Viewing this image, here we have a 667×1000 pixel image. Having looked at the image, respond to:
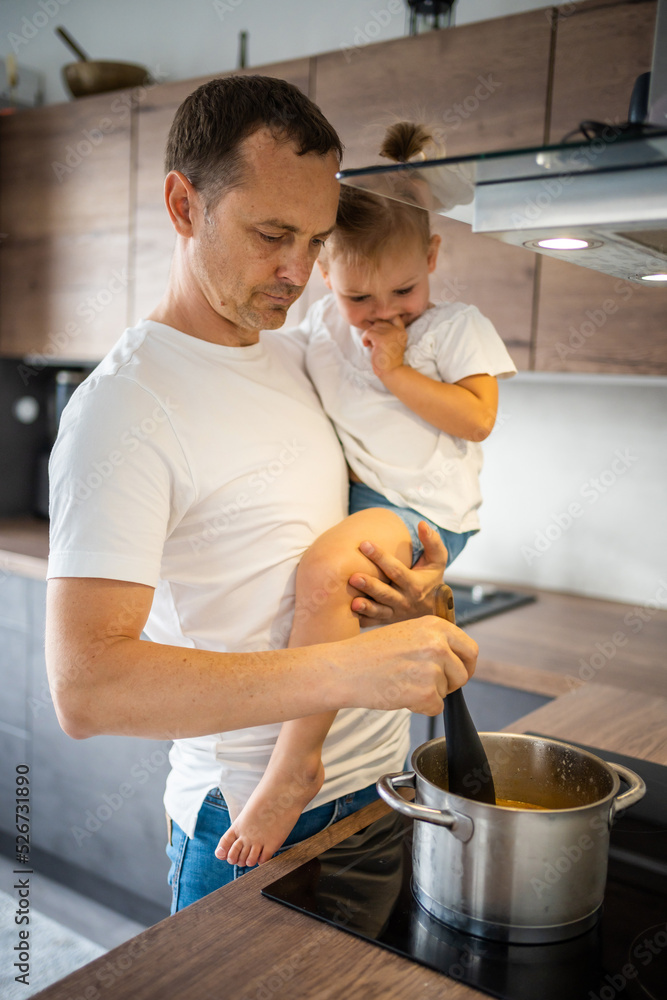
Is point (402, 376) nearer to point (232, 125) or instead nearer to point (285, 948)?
point (232, 125)

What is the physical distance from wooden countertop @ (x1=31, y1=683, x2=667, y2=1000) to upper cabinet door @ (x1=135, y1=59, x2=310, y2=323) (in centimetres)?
198

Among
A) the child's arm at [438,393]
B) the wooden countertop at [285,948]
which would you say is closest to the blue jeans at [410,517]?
the child's arm at [438,393]

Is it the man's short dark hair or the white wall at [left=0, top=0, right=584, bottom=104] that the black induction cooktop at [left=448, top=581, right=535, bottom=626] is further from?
the white wall at [left=0, top=0, right=584, bottom=104]

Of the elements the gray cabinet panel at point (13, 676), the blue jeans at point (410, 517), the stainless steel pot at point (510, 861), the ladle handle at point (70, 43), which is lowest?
the gray cabinet panel at point (13, 676)

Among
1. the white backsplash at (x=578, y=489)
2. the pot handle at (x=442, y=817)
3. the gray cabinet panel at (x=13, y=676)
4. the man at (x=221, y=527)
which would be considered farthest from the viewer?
the gray cabinet panel at (x=13, y=676)

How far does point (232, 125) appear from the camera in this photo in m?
0.95

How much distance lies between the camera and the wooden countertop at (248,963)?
64 centimetres

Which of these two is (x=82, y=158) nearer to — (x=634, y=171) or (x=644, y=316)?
(x=644, y=316)

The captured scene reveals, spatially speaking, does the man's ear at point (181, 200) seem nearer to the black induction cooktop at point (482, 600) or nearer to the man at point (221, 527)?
the man at point (221, 527)

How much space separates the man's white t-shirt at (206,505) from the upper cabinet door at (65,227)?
164 cm

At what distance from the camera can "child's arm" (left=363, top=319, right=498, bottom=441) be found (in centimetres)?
119

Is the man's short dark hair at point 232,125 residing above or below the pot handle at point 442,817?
above

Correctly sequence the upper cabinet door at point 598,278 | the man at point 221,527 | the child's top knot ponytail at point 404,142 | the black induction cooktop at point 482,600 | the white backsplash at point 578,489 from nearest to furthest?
the man at point 221,527, the child's top knot ponytail at point 404,142, the upper cabinet door at point 598,278, the black induction cooktop at point 482,600, the white backsplash at point 578,489

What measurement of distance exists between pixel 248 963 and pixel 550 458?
5.84 ft
